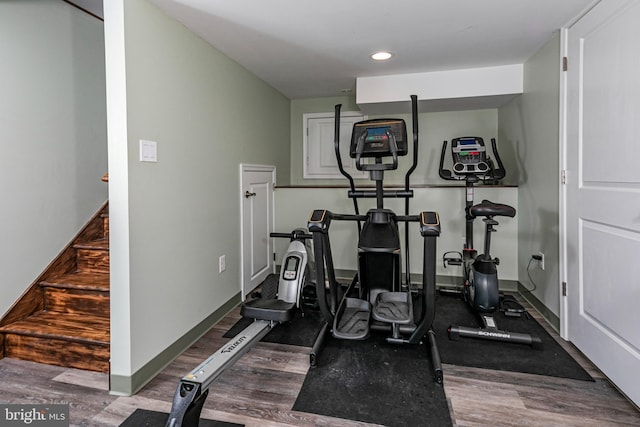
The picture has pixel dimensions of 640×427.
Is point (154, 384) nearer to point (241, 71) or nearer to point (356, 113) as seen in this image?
point (241, 71)

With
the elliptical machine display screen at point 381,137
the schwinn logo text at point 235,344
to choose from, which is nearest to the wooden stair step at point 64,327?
the schwinn logo text at point 235,344

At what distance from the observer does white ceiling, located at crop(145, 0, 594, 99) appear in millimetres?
2020

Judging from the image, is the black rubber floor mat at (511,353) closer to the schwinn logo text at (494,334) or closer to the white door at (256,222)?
the schwinn logo text at (494,334)

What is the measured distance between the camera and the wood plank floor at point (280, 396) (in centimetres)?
157

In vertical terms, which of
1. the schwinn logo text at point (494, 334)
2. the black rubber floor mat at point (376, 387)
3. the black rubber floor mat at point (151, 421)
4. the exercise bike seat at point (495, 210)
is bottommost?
the black rubber floor mat at point (151, 421)

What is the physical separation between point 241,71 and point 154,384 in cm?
245

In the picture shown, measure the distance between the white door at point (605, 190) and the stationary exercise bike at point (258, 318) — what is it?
5.88 ft

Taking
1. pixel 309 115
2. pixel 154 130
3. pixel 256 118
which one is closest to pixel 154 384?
pixel 154 130

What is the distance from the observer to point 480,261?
2.65 m

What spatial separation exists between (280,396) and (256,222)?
1805 millimetres

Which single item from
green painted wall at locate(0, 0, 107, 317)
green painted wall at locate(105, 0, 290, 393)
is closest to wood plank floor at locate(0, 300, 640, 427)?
green painted wall at locate(105, 0, 290, 393)

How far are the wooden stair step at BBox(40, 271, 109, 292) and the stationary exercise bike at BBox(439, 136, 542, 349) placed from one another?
7.70ft

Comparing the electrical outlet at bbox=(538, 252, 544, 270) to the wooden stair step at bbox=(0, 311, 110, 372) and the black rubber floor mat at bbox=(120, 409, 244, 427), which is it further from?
the wooden stair step at bbox=(0, 311, 110, 372)

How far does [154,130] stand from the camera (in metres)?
1.95
